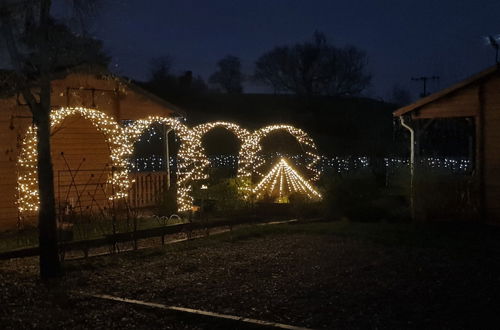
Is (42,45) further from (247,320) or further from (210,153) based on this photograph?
(210,153)

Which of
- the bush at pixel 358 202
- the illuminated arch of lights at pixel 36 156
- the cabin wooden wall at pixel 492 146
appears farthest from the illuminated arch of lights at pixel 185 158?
the cabin wooden wall at pixel 492 146

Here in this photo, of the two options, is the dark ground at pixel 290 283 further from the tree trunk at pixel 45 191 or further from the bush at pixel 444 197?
the bush at pixel 444 197

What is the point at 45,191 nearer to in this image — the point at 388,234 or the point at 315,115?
the point at 388,234

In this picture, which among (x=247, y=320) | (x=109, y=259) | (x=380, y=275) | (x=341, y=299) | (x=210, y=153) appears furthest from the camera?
(x=210, y=153)

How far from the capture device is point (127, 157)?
1548cm

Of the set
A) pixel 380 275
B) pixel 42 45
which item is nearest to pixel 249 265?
pixel 380 275

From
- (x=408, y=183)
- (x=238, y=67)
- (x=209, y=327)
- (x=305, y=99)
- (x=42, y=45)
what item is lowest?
(x=209, y=327)

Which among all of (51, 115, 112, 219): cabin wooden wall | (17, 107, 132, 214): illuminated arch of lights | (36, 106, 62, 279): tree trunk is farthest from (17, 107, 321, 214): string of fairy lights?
(36, 106, 62, 279): tree trunk

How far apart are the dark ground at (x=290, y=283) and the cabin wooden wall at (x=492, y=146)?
4.53 ft

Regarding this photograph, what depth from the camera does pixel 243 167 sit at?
18219 mm

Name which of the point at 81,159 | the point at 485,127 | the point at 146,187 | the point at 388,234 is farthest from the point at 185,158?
the point at 485,127

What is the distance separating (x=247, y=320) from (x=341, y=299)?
1375 mm

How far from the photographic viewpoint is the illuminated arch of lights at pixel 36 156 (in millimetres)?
14078

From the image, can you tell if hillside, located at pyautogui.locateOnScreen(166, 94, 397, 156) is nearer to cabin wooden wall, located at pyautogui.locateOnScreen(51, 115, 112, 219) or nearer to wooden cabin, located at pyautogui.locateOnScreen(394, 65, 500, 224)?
cabin wooden wall, located at pyautogui.locateOnScreen(51, 115, 112, 219)
